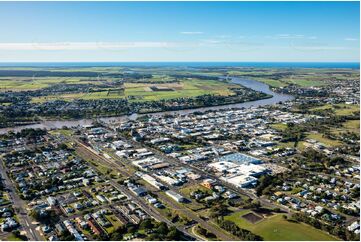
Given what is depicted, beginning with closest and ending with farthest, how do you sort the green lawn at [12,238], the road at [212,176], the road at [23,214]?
the green lawn at [12,238]
the road at [23,214]
the road at [212,176]

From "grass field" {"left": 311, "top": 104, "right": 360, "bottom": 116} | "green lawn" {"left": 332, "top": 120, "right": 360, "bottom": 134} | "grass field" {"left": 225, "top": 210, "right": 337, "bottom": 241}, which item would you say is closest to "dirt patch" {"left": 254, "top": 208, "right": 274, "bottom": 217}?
"grass field" {"left": 225, "top": 210, "right": 337, "bottom": 241}

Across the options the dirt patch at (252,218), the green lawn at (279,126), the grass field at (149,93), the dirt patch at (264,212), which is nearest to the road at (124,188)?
the dirt patch at (252,218)

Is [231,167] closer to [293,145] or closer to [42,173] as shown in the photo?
[293,145]

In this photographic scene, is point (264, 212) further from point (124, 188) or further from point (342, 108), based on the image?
point (342, 108)

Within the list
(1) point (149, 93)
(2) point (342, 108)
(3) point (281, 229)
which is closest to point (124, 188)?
(3) point (281, 229)

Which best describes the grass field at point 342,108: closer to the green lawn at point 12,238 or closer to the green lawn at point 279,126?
the green lawn at point 279,126
